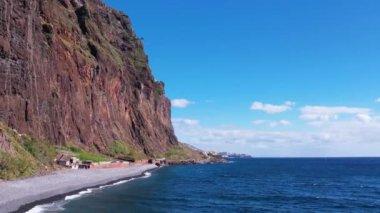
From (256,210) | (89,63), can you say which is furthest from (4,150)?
(89,63)

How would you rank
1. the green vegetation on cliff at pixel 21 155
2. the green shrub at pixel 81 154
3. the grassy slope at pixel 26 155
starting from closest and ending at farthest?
1. the green vegetation on cliff at pixel 21 155
2. the grassy slope at pixel 26 155
3. the green shrub at pixel 81 154

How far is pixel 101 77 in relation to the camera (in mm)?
138875

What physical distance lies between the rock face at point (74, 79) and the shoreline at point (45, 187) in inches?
717

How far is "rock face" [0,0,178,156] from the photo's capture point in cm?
8900

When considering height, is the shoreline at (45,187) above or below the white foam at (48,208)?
above

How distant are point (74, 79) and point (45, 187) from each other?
6254 centimetres

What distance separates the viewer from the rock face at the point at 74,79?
292 feet

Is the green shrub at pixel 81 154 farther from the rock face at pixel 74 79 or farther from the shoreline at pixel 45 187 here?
the shoreline at pixel 45 187

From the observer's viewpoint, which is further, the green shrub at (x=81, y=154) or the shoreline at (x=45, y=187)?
the green shrub at (x=81, y=154)

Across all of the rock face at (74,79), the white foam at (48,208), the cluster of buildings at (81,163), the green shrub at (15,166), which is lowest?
the white foam at (48,208)

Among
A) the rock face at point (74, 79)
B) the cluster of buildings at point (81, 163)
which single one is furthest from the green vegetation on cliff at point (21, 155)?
the rock face at point (74, 79)

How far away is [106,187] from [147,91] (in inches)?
4424

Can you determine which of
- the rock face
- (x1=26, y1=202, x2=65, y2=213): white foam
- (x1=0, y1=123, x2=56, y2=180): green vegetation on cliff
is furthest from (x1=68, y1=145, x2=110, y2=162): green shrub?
(x1=26, y1=202, x2=65, y2=213): white foam

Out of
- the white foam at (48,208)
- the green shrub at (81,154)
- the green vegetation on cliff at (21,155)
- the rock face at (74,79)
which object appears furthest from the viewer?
the green shrub at (81,154)
